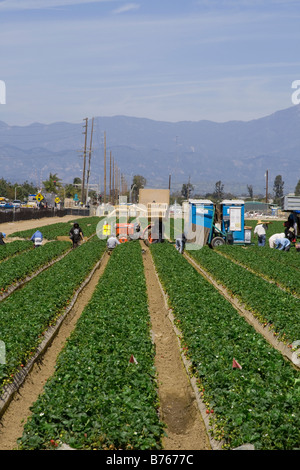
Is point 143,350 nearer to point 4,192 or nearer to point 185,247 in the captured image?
point 185,247

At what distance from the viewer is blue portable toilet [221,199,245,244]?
3722 cm

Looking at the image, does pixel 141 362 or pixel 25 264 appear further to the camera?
pixel 25 264

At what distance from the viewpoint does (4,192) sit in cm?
16425

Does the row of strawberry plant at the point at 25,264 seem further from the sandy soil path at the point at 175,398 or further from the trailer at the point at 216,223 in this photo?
the trailer at the point at 216,223

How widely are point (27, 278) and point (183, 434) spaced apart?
1493cm

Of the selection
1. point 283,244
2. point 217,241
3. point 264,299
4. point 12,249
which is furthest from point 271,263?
point 12,249

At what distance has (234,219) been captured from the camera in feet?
122

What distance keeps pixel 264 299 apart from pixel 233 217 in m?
20.5

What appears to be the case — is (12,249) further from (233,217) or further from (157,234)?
(233,217)

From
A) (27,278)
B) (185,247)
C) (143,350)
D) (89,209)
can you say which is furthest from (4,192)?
(143,350)

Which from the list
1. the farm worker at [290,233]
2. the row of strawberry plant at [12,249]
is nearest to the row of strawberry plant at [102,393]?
the row of strawberry plant at [12,249]

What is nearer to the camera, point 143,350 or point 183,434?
point 183,434

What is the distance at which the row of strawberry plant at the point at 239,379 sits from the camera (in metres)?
7.95
